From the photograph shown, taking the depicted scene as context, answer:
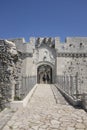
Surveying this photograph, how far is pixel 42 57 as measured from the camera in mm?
20375

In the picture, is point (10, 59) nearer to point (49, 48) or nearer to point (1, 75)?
point (1, 75)

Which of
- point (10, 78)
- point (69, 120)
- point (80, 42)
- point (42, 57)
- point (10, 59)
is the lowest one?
point (69, 120)

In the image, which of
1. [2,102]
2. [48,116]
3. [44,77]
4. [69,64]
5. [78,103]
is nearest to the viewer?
[48,116]

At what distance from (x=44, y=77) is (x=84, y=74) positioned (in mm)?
13853

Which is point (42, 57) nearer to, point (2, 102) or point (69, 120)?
point (2, 102)

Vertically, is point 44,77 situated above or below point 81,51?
below

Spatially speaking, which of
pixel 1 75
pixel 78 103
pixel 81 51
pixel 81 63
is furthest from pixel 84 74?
pixel 1 75

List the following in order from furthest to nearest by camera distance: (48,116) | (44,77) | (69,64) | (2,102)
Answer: (44,77), (69,64), (2,102), (48,116)

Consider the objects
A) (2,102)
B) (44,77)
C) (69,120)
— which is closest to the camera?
(69,120)

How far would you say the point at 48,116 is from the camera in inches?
213

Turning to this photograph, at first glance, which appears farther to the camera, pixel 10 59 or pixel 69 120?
pixel 10 59

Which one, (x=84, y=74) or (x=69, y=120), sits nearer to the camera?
(x=69, y=120)

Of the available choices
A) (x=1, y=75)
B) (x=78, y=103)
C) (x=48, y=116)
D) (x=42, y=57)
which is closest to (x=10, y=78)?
(x=1, y=75)

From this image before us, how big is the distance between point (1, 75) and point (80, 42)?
48.0 ft
